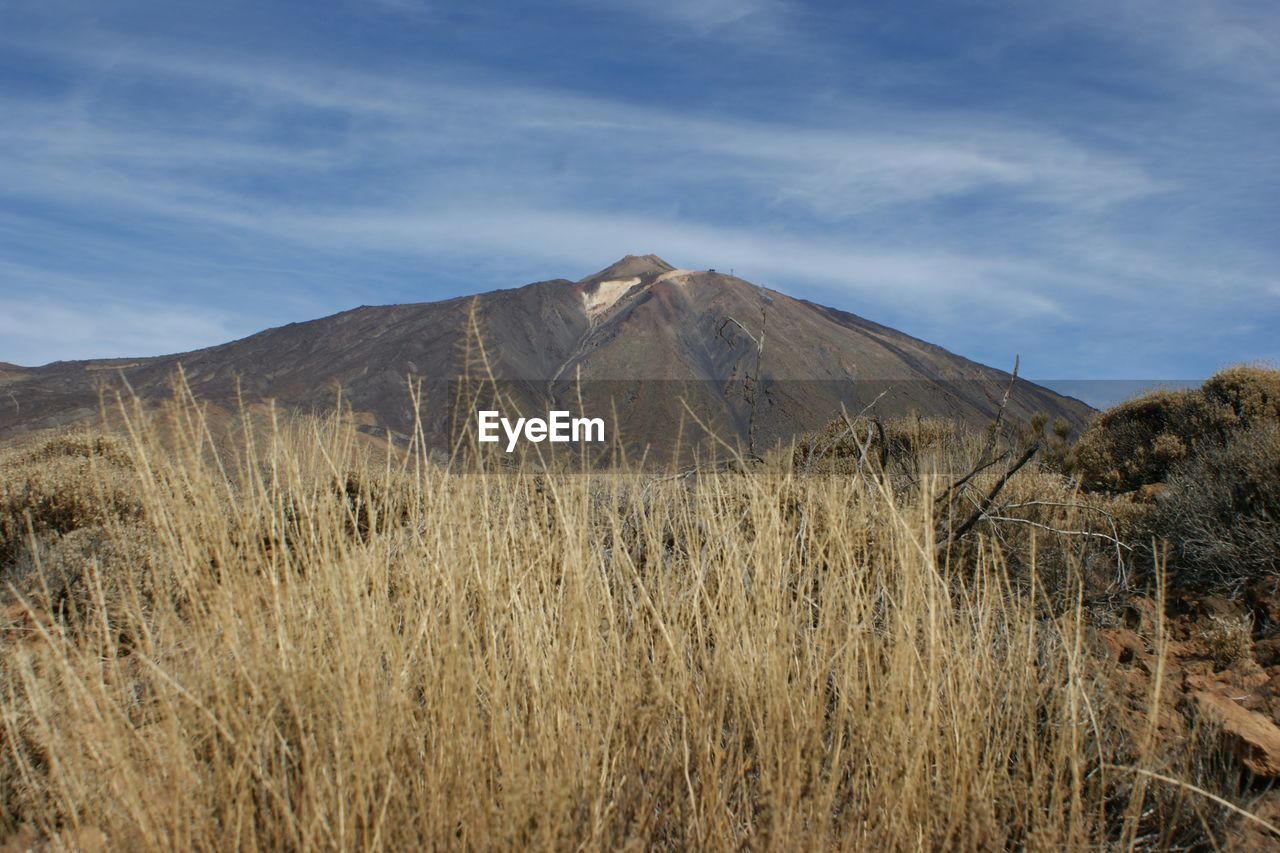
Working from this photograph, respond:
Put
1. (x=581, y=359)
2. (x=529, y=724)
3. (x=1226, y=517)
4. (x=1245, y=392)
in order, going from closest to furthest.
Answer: (x=529, y=724), (x=1226, y=517), (x=1245, y=392), (x=581, y=359)

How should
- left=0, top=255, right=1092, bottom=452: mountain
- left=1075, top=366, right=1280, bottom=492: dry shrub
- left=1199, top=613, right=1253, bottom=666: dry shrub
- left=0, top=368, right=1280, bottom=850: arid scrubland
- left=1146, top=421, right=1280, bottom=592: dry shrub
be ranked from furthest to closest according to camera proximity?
left=0, top=255, right=1092, bottom=452: mountain, left=1075, top=366, right=1280, bottom=492: dry shrub, left=1146, top=421, right=1280, bottom=592: dry shrub, left=1199, top=613, right=1253, bottom=666: dry shrub, left=0, top=368, right=1280, bottom=850: arid scrubland

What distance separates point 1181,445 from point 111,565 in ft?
34.3

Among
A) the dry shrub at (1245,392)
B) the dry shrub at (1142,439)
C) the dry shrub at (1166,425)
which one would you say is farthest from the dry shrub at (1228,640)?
the dry shrub at (1245,392)

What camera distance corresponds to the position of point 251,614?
2375mm

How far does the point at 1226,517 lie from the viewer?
560cm

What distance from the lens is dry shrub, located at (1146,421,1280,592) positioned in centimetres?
511

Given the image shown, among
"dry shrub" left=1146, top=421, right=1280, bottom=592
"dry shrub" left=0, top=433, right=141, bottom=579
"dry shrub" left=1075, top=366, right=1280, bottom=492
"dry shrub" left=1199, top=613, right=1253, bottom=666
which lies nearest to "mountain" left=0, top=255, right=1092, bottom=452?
"dry shrub" left=1075, top=366, right=1280, bottom=492

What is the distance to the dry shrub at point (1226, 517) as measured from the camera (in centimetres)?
511

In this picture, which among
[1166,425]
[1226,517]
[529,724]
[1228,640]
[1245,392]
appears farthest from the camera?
[1166,425]

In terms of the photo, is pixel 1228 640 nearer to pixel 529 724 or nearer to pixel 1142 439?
pixel 529 724

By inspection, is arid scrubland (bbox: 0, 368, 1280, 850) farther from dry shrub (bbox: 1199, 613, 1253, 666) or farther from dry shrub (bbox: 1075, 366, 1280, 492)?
dry shrub (bbox: 1075, 366, 1280, 492)

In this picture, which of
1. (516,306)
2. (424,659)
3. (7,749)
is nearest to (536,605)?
(424,659)

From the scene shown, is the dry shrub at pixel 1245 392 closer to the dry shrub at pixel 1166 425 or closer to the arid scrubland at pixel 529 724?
the dry shrub at pixel 1166 425

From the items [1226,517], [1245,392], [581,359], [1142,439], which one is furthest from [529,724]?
[581,359]
